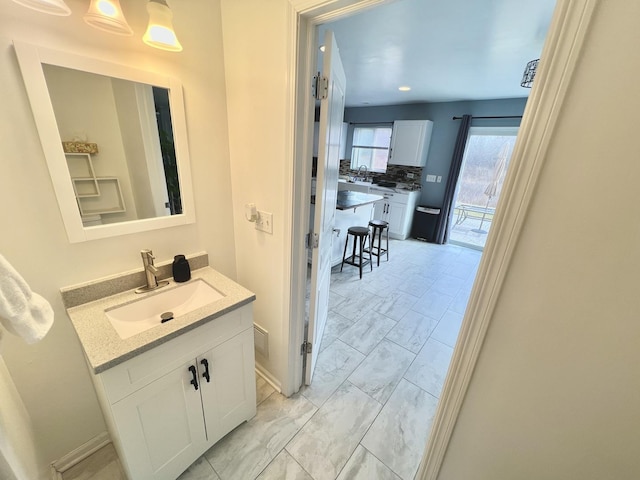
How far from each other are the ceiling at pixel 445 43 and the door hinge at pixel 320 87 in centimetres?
37

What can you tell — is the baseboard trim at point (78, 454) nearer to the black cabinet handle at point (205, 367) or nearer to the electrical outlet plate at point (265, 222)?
the black cabinet handle at point (205, 367)

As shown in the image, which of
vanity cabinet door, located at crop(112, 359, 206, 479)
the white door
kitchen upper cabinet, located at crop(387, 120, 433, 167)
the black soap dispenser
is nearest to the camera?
vanity cabinet door, located at crop(112, 359, 206, 479)

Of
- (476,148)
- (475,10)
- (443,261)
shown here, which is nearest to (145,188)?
(475,10)

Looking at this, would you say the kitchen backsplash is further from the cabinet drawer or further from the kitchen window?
the cabinet drawer

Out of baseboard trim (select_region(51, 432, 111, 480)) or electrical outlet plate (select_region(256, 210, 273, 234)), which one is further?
electrical outlet plate (select_region(256, 210, 273, 234))

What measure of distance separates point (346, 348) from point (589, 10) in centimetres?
221

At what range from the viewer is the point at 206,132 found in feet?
4.70

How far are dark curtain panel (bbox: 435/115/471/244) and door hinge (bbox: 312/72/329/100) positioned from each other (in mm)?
4096

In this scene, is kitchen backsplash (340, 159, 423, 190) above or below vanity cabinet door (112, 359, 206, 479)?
above

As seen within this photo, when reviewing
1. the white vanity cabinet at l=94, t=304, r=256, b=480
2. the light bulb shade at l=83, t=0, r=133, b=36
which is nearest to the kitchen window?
the light bulb shade at l=83, t=0, r=133, b=36

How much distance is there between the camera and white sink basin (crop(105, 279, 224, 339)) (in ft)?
3.91

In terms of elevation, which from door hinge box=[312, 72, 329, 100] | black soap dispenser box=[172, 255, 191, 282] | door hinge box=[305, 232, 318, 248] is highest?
door hinge box=[312, 72, 329, 100]

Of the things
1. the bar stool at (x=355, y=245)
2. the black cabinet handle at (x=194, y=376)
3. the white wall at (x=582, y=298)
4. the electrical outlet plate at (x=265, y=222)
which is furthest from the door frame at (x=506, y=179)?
the bar stool at (x=355, y=245)

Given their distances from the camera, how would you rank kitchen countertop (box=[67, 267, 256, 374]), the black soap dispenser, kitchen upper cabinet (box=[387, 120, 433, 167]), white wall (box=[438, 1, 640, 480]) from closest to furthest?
white wall (box=[438, 1, 640, 480])
kitchen countertop (box=[67, 267, 256, 374])
the black soap dispenser
kitchen upper cabinet (box=[387, 120, 433, 167])
